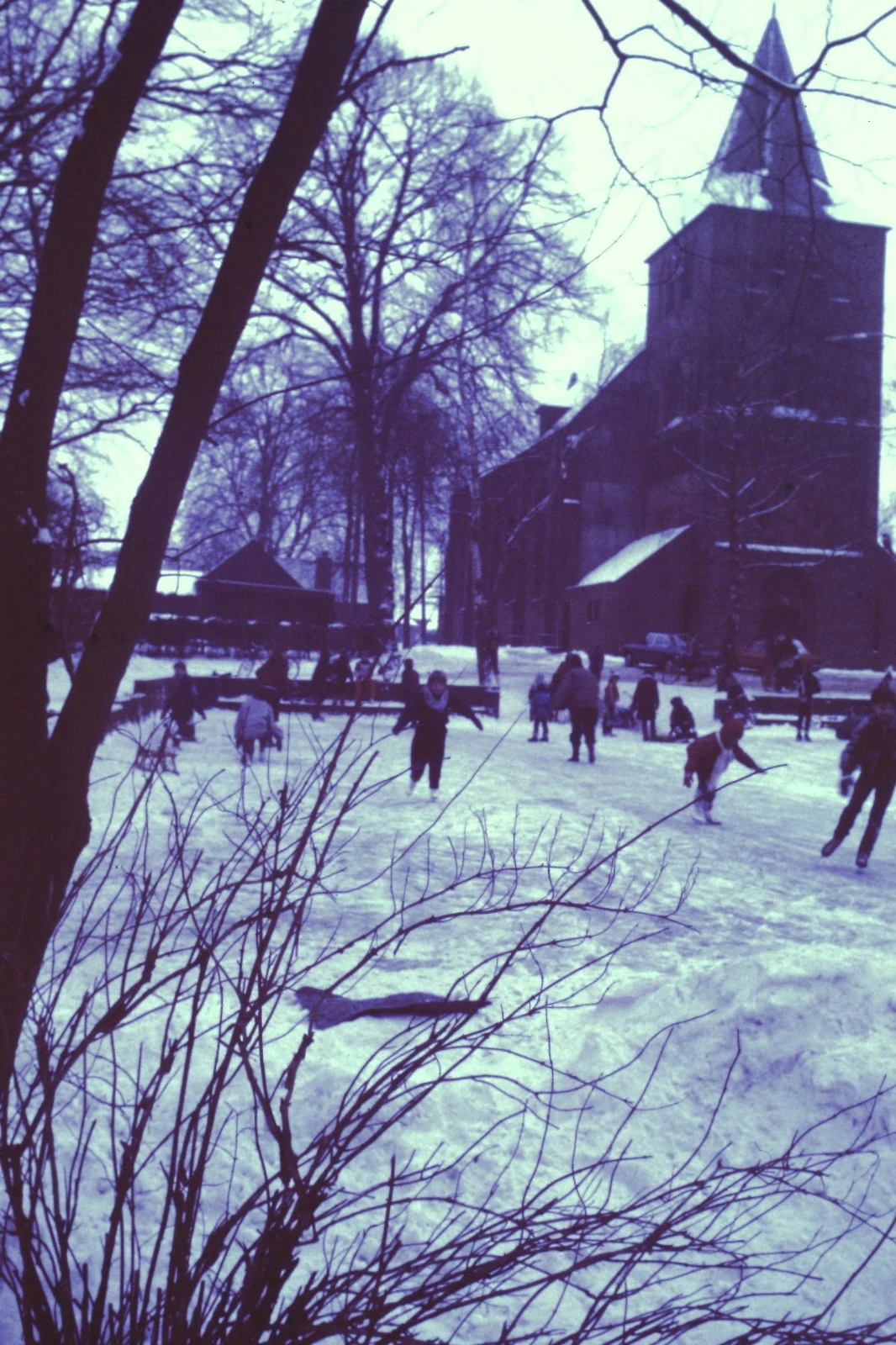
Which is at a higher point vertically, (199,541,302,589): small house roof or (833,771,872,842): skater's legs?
(199,541,302,589): small house roof

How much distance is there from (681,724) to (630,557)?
82.6 feet

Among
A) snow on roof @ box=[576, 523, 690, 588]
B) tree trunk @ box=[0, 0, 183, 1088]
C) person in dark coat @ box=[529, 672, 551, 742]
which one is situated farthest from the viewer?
snow on roof @ box=[576, 523, 690, 588]

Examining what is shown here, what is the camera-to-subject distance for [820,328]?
5410mm

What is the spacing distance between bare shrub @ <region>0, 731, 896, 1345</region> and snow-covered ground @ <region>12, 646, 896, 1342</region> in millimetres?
45

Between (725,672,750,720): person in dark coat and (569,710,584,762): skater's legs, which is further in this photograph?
(725,672,750,720): person in dark coat

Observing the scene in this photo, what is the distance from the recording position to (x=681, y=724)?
2389 centimetres

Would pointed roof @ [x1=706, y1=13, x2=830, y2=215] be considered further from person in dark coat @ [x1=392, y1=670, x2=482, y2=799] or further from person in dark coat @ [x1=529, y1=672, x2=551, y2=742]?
person in dark coat @ [x1=529, y1=672, x2=551, y2=742]

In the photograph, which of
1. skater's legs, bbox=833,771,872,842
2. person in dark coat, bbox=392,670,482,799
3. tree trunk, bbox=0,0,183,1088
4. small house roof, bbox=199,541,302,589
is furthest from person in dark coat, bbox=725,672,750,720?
small house roof, bbox=199,541,302,589

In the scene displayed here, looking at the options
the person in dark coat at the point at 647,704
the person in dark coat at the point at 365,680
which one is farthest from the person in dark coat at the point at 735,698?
the person in dark coat at the point at 365,680

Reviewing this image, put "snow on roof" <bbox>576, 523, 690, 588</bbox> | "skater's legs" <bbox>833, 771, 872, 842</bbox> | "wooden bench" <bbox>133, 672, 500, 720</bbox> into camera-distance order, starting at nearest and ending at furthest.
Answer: "skater's legs" <bbox>833, 771, 872, 842</bbox> < "wooden bench" <bbox>133, 672, 500, 720</bbox> < "snow on roof" <bbox>576, 523, 690, 588</bbox>

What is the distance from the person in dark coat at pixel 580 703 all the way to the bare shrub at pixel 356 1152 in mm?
10201

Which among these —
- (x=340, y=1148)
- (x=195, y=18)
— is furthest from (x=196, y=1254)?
(x=195, y=18)

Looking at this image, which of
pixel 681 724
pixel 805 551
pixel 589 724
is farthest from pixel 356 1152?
pixel 805 551

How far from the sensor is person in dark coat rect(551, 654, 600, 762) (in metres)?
18.6
